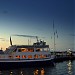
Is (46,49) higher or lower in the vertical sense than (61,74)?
higher

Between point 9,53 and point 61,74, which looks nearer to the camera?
point 61,74

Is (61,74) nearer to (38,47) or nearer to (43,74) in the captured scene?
(43,74)

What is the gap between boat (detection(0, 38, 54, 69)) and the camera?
7062 centimetres

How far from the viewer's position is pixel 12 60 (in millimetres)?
71125

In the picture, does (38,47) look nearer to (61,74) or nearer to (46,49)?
(46,49)

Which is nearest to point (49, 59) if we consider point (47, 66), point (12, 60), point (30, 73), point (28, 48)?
point (47, 66)

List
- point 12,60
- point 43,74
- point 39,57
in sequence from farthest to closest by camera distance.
A: point 39,57
point 12,60
point 43,74

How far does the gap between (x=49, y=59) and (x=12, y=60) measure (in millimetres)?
12384

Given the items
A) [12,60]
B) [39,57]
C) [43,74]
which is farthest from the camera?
[39,57]

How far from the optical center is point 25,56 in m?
74.0

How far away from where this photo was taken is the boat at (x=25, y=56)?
232ft

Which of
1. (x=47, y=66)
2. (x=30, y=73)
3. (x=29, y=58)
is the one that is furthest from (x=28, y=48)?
(x=30, y=73)

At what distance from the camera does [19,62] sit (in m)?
71.6

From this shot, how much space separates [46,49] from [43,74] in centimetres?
2121
